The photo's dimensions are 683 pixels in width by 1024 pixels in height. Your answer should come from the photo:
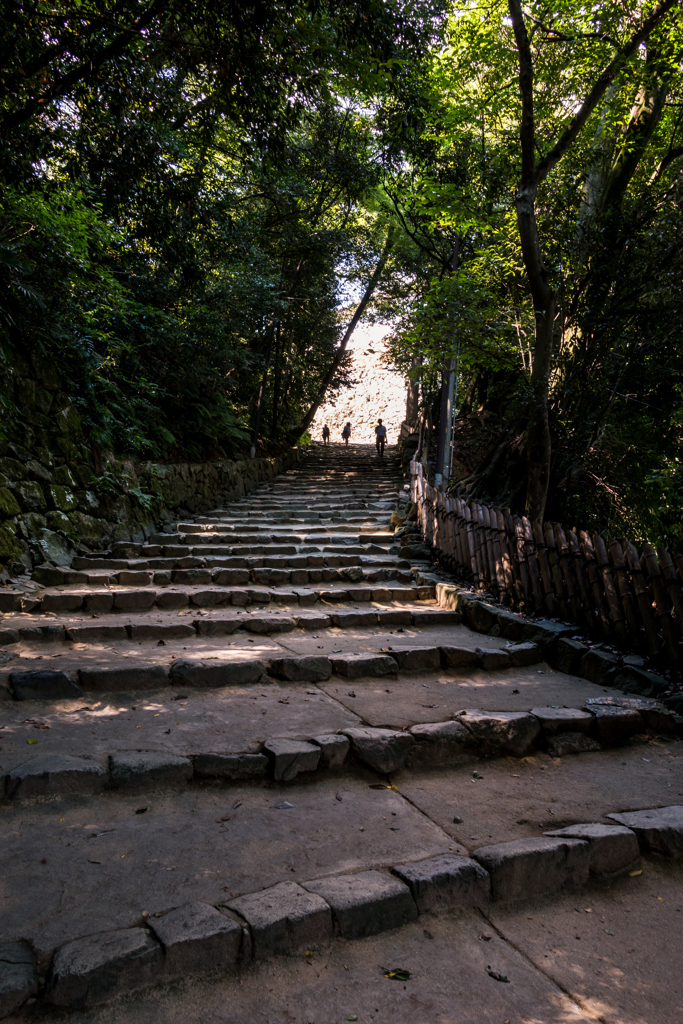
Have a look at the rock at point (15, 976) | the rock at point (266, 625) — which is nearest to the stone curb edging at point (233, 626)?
the rock at point (266, 625)

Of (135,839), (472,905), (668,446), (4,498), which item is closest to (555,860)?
(472,905)

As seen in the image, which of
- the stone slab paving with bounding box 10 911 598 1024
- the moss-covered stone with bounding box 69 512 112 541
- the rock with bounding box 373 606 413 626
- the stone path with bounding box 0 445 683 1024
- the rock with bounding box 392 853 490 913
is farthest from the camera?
the moss-covered stone with bounding box 69 512 112 541

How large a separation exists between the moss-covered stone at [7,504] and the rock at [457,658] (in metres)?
4.76

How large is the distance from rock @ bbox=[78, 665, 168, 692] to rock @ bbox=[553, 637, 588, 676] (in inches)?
125

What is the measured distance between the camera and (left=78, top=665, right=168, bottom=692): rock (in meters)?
4.07

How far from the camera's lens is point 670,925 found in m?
2.47

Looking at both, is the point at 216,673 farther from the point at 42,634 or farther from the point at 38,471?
the point at 38,471

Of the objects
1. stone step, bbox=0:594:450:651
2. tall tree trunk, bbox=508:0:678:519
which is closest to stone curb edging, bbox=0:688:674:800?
stone step, bbox=0:594:450:651

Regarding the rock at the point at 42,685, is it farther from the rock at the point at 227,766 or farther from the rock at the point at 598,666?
the rock at the point at 598,666

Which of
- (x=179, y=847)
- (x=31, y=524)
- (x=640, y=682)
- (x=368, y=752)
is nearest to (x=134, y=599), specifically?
(x=31, y=524)

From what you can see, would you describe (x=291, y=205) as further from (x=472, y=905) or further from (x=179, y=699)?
(x=472, y=905)

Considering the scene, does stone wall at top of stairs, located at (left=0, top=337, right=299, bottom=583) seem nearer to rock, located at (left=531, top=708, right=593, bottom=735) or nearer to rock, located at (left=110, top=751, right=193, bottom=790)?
rock, located at (left=110, top=751, right=193, bottom=790)

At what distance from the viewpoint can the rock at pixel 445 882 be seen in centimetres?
240

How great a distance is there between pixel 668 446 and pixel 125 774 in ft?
30.3
